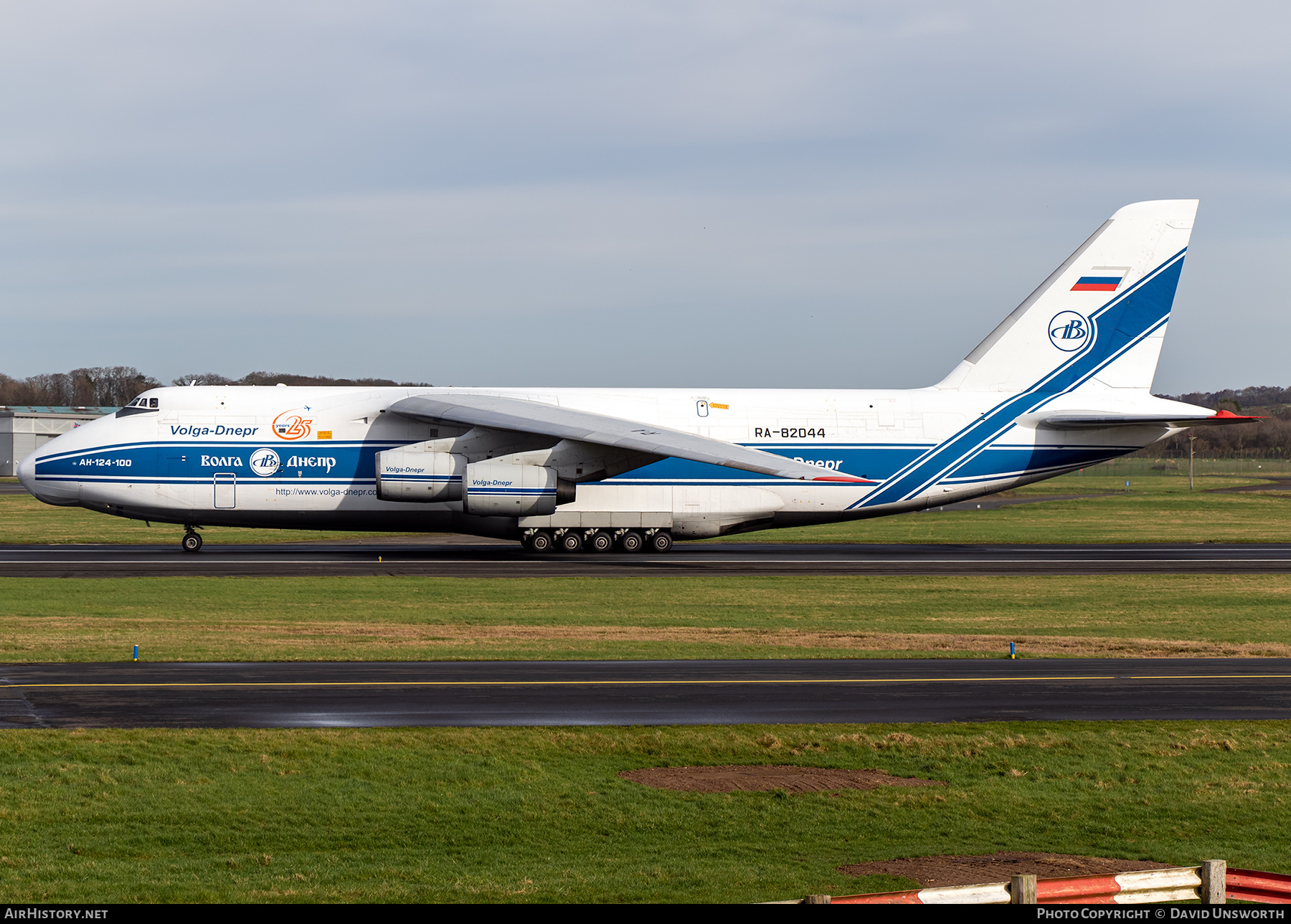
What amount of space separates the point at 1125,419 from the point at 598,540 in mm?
17888

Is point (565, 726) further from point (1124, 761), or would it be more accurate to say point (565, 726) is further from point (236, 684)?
point (1124, 761)

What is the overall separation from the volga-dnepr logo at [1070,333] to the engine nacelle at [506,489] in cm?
1820

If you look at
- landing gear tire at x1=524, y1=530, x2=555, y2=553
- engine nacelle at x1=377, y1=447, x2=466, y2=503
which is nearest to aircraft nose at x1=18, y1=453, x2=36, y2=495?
engine nacelle at x1=377, y1=447, x2=466, y2=503

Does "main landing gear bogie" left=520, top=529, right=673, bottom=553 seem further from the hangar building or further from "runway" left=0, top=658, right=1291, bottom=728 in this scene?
the hangar building

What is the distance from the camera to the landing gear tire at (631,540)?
4016 cm

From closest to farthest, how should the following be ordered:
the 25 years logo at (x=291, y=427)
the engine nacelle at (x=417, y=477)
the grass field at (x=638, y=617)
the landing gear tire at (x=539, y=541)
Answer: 1. the grass field at (x=638, y=617)
2. the engine nacelle at (x=417, y=477)
3. the 25 years logo at (x=291, y=427)
4. the landing gear tire at (x=539, y=541)

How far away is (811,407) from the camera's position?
40.5 meters

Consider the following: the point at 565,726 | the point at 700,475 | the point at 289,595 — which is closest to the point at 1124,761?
the point at 565,726

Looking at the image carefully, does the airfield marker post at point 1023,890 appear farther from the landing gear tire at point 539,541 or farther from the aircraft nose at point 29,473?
the aircraft nose at point 29,473

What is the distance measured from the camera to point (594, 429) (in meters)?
35.8

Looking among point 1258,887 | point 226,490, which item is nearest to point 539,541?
point 226,490

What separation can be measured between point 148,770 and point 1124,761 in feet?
36.1

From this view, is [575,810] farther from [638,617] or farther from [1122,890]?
[638,617]

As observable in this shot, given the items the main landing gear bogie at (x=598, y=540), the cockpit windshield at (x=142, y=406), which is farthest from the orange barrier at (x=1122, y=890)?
the cockpit windshield at (x=142, y=406)
